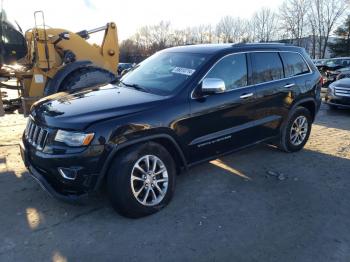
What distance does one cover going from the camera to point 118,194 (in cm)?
377

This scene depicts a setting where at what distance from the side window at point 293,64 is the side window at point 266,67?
156 millimetres

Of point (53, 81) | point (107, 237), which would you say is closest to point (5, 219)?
point (107, 237)

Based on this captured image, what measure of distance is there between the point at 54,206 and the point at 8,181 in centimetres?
118

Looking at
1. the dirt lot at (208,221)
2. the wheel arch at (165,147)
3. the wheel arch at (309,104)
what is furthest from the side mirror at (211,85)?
the wheel arch at (309,104)

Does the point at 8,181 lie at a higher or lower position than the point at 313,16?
lower

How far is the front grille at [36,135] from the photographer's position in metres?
3.84

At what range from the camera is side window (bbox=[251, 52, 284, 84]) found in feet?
17.3

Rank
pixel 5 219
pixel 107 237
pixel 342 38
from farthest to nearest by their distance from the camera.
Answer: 1. pixel 342 38
2. pixel 5 219
3. pixel 107 237

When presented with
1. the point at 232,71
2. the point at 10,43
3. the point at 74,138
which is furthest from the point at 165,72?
the point at 10,43

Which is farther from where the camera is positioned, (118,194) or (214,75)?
(214,75)

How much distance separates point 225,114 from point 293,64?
2.00 meters

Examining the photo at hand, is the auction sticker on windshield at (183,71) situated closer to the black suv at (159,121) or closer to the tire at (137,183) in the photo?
the black suv at (159,121)

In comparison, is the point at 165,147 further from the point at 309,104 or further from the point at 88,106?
the point at 309,104

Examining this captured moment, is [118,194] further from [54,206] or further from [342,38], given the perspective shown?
[342,38]
